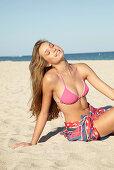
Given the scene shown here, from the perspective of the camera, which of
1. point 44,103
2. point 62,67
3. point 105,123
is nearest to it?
point 105,123

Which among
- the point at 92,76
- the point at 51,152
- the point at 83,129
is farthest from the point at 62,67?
the point at 51,152

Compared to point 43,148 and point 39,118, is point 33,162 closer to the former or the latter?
point 43,148

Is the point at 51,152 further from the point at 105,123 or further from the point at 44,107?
the point at 105,123

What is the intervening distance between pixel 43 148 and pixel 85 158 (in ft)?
2.21

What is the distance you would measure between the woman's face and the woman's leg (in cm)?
101

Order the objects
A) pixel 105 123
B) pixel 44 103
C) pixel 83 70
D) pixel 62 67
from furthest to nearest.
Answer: pixel 83 70, pixel 62 67, pixel 44 103, pixel 105 123

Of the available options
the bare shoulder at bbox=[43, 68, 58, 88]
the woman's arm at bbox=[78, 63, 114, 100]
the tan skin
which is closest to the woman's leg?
the tan skin

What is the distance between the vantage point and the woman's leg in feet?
10.0

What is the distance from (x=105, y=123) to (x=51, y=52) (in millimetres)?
1252

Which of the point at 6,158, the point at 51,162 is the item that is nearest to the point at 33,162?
the point at 51,162

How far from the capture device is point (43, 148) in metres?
3.08

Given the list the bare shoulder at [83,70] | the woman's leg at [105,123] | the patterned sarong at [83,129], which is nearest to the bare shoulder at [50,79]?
the bare shoulder at [83,70]

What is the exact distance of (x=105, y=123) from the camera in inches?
121

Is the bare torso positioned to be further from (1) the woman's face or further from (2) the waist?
(1) the woman's face
